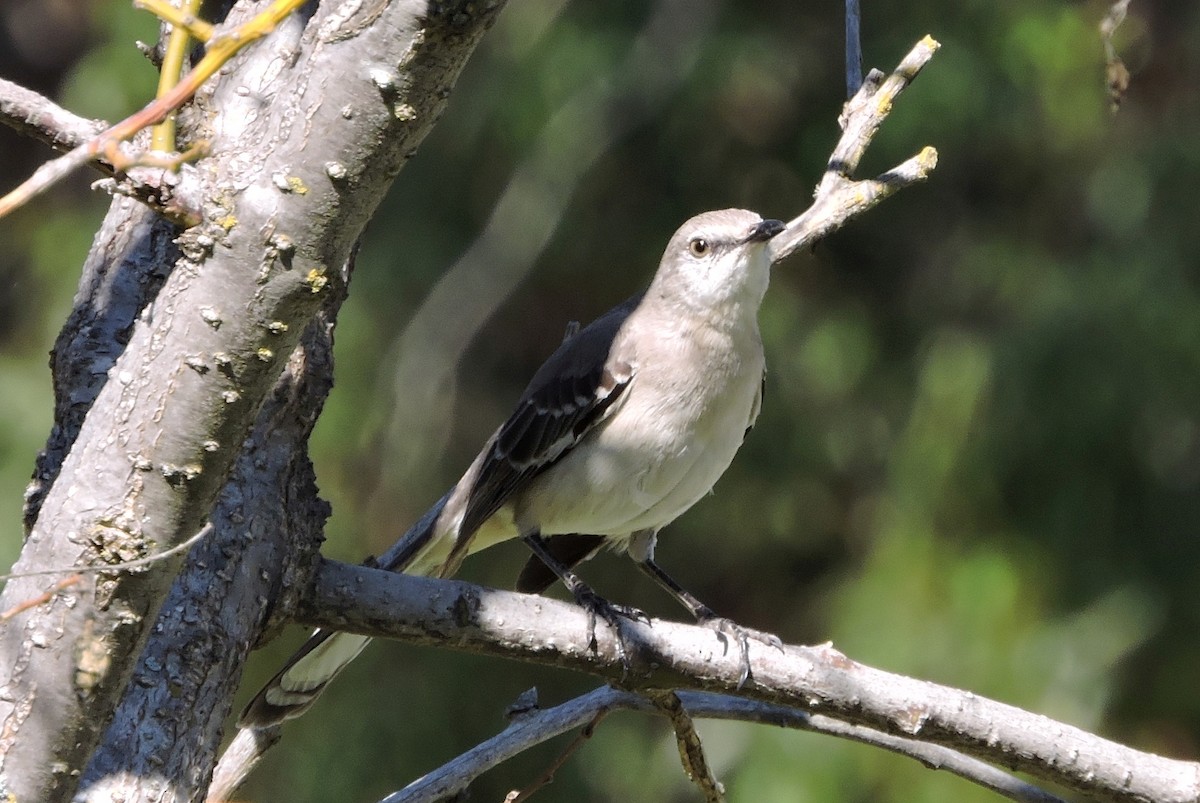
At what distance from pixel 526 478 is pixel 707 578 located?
322 centimetres

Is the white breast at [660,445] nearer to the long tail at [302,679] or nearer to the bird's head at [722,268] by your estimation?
the bird's head at [722,268]

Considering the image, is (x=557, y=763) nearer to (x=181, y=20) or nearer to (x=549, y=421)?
(x=549, y=421)

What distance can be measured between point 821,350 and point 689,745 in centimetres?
384

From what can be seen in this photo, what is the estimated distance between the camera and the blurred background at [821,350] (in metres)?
5.88

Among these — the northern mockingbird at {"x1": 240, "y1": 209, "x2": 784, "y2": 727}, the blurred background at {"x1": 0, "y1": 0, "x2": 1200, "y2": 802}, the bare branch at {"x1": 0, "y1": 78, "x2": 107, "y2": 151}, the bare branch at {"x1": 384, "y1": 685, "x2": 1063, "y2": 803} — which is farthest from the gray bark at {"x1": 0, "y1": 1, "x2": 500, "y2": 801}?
the blurred background at {"x1": 0, "y1": 0, "x2": 1200, "y2": 802}

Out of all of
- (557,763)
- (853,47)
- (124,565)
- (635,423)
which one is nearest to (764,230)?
(635,423)

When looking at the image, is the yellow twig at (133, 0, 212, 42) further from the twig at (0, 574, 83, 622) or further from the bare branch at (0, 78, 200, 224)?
the twig at (0, 574, 83, 622)

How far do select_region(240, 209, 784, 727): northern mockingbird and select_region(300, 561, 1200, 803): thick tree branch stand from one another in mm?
998

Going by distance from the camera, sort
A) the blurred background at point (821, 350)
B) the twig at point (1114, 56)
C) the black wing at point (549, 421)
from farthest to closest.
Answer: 1. the blurred background at point (821, 350)
2. the black wing at point (549, 421)
3. the twig at point (1114, 56)

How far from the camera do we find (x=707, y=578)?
7.25 meters

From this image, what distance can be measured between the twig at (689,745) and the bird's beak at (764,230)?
1.39 m

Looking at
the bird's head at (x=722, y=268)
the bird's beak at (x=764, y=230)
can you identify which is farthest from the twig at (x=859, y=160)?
the bird's head at (x=722, y=268)

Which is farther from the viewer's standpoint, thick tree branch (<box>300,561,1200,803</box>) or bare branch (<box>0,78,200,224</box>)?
thick tree branch (<box>300,561,1200,803</box>)

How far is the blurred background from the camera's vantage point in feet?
19.3
